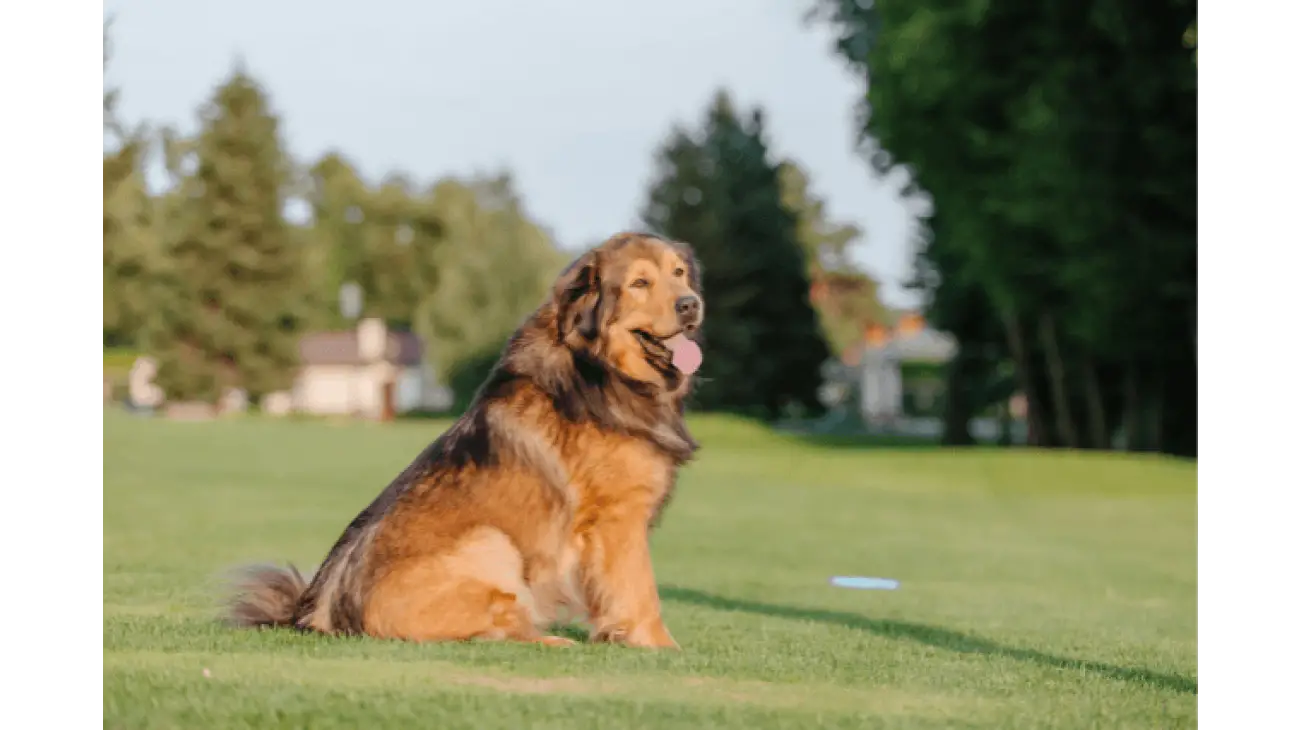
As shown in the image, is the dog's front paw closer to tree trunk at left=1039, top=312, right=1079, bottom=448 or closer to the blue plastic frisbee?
the blue plastic frisbee

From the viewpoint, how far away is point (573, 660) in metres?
5.56

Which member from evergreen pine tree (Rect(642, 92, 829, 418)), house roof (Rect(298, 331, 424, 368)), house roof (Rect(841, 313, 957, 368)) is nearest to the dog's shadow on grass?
evergreen pine tree (Rect(642, 92, 829, 418))

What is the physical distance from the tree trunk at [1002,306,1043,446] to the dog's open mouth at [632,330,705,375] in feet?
111

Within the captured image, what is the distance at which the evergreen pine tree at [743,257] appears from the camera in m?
43.1

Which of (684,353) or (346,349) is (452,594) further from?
(346,349)

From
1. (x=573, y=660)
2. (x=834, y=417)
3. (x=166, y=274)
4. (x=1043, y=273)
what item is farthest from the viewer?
(x=834, y=417)

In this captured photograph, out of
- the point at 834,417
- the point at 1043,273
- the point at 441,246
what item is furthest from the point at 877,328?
the point at 1043,273

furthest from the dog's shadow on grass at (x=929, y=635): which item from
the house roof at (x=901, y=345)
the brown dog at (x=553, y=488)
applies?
the house roof at (x=901, y=345)

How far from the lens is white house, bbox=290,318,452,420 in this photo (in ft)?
196

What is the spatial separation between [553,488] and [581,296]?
81 centimetres

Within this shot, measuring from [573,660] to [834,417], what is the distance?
5287 cm
